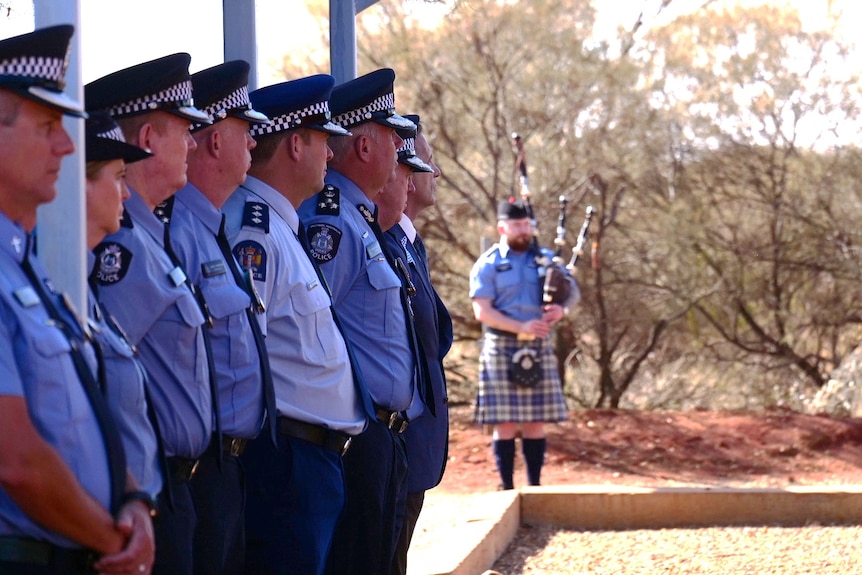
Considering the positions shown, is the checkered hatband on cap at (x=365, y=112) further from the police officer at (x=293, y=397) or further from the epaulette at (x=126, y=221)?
the epaulette at (x=126, y=221)

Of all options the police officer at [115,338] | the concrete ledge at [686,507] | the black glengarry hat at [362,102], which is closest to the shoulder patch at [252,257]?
the police officer at [115,338]

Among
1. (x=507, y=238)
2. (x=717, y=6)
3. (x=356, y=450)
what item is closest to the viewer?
(x=356, y=450)

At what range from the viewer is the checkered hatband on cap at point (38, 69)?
2.45m

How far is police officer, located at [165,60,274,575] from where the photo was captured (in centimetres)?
316

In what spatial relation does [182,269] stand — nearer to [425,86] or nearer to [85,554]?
[85,554]

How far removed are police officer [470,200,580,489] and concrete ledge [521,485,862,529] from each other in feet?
4.22

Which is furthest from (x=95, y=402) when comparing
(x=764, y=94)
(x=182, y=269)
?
(x=764, y=94)

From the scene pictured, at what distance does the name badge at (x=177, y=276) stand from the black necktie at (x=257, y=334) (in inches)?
11.3

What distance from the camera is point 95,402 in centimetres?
247

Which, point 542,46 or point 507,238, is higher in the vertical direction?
point 542,46

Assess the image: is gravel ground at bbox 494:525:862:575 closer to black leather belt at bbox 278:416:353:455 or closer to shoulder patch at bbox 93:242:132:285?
black leather belt at bbox 278:416:353:455

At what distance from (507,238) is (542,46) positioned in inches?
197

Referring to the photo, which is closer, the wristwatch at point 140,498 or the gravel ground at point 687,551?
the wristwatch at point 140,498

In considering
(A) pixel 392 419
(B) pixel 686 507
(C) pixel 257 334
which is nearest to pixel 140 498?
(C) pixel 257 334
